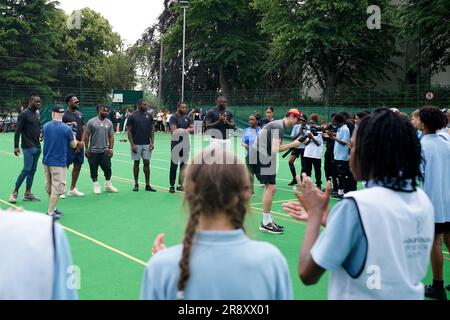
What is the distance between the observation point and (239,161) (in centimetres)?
242

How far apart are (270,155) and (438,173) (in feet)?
11.5

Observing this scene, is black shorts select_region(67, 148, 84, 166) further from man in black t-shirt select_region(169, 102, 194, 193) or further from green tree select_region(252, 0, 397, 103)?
green tree select_region(252, 0, 397, 103)

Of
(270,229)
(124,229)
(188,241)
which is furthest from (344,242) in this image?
(124,229)

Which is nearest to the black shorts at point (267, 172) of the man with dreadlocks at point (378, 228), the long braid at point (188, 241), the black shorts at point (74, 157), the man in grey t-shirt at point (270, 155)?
the man in grey t-shirt at point (270, 155)

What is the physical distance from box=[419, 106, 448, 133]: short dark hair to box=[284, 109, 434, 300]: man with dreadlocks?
9.94 ft

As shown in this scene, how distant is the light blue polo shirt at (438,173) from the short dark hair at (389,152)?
3.11 metres

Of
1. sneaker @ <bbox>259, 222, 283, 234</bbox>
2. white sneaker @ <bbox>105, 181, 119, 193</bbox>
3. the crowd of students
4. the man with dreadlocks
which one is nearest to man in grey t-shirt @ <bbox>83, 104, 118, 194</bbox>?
white sneaker @ <bbox>105, 181, 119, 193</bbox>

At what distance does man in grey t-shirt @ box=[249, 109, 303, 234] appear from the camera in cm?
831

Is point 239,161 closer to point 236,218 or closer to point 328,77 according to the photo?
point 236,218

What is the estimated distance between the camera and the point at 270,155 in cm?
866

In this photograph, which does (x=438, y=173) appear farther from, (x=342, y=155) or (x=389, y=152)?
(x=342, y=155)

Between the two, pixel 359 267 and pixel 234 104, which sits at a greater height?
pixel 234 104
